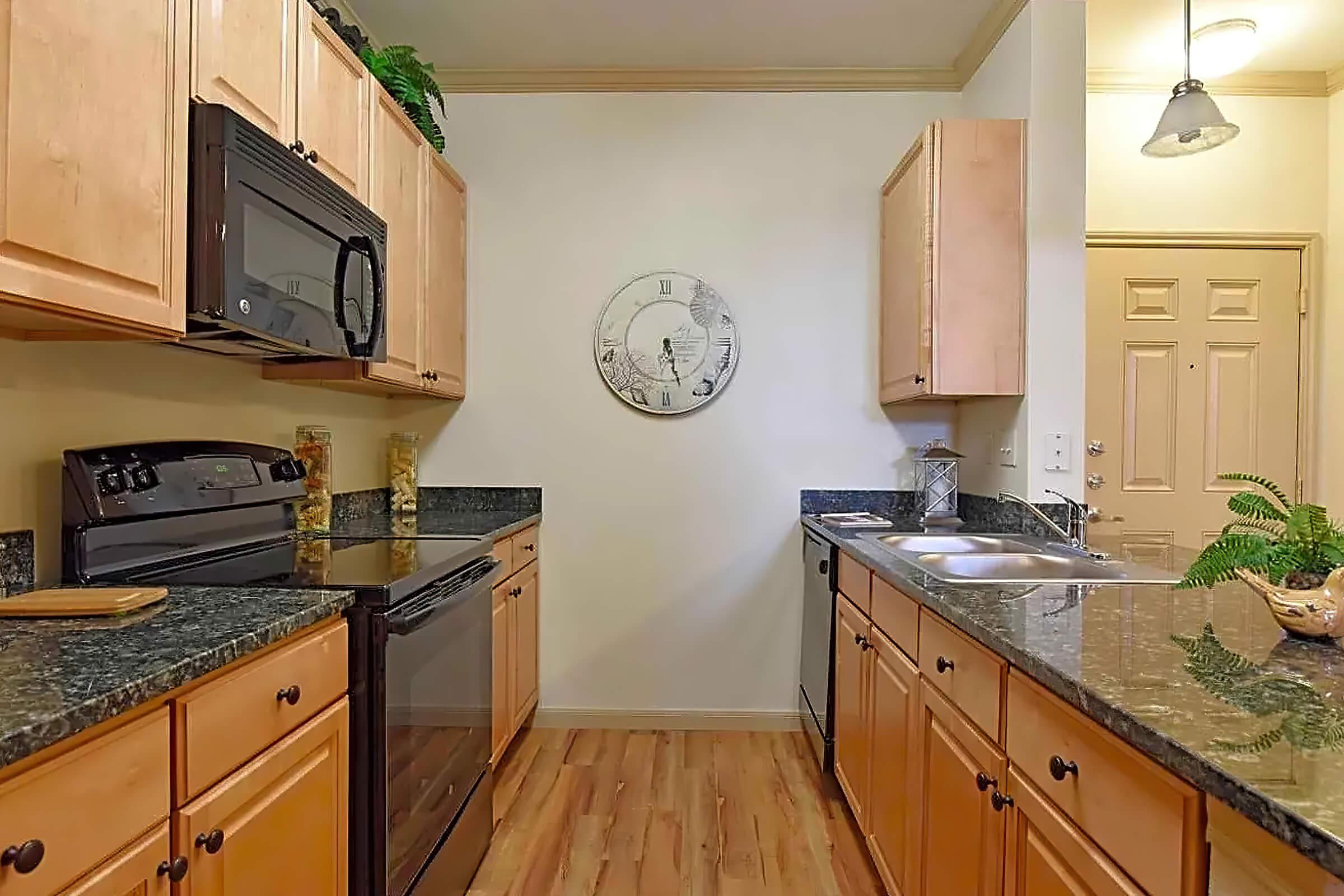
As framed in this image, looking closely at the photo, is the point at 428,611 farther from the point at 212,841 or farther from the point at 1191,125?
the point at 1191,125

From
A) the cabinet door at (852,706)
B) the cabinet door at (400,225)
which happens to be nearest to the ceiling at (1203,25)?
the cabinet door at (852,706)

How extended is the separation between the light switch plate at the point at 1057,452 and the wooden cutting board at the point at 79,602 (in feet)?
7.65

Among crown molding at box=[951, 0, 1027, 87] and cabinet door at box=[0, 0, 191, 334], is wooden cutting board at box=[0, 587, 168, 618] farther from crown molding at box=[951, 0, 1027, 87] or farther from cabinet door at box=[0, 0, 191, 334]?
crown molding at box=[951, 0, 1027, 87]

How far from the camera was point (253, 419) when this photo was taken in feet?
7.29

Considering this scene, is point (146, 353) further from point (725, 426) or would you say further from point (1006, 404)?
point (1006, 404)

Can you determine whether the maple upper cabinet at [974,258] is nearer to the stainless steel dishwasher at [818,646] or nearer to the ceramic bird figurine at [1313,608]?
the stainless steel dishwasher at [818,646]

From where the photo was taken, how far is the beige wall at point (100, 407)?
142cm

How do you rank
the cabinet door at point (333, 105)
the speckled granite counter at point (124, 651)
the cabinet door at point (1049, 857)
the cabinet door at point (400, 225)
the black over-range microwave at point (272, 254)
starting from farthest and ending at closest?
the cabinet door at point (400, 225), the cabinet door at point (333, 105), the black over-range microwave at point (272, 254), the cabinet door at point (1049, 857), the speckled granite counter at point (124, 651)

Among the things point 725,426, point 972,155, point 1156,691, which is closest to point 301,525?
point 725,426

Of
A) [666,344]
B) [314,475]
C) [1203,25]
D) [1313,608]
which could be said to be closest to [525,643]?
[314,475]

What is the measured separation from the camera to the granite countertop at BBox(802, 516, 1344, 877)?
2.20 feet

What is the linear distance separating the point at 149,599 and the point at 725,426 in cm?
224

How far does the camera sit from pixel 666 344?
321cm

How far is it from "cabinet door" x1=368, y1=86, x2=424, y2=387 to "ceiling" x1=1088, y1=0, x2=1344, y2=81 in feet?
7.56
